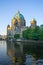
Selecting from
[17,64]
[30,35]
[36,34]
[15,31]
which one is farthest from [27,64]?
[15,31]

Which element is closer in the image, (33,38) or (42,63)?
(42,63)

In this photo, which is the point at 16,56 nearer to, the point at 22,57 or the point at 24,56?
the point at 24,56

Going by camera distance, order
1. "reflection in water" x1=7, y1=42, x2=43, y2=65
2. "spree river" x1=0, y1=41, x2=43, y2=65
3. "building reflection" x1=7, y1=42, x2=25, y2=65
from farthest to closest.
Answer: "building reflection" x1=7, y1=42, x2=25, y2=65, "reflection in water" x1=7, y1=42, x2=43, y2=65, "spree river" x1=0, y1=41, x2=43, y2=65

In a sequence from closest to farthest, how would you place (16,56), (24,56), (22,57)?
1. (22,57)
2. (24,56)
3. (16,56)

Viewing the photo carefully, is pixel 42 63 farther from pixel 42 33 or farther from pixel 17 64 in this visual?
pixel 42 33

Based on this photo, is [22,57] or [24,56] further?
[24,56]

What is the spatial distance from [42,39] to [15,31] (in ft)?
318

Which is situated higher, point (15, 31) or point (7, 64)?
point (15, 31)

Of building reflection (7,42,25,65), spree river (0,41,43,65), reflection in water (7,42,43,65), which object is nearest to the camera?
spree river (0,41,43,65)

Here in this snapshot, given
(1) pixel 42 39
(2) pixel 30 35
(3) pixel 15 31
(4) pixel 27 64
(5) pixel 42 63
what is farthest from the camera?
(3) pixel 15 31

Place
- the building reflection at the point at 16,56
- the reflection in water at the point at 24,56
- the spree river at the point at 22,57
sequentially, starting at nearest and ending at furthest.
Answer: the spree river at the point at 22,57 < the reflection in water at the point at 24,56 < the building reflection at the point at 16,56

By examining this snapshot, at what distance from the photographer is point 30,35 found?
393 feet

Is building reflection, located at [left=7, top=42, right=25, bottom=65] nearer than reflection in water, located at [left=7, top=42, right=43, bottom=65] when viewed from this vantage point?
No

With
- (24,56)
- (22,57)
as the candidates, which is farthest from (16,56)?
(22,57)
